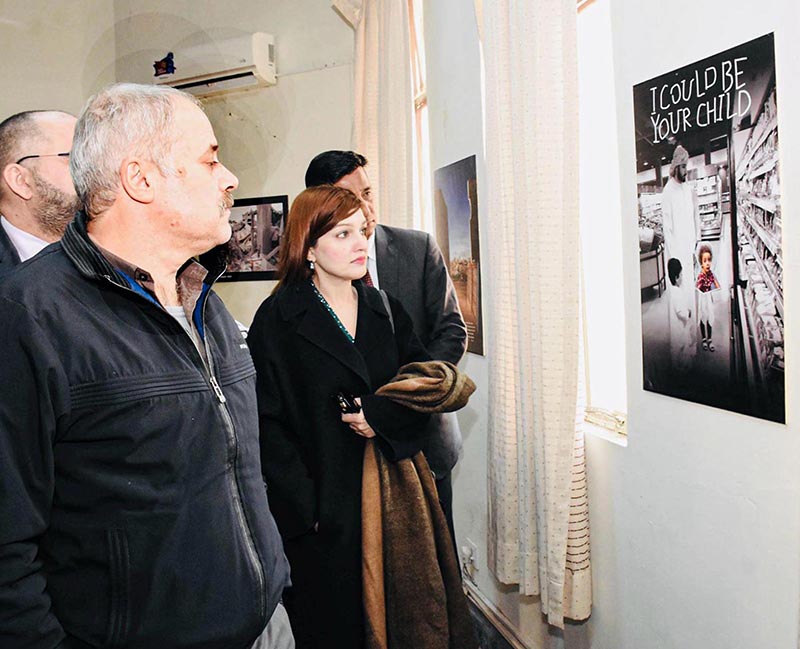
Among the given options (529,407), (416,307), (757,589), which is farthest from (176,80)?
(757,589)

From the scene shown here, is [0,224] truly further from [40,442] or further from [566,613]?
[566,613]

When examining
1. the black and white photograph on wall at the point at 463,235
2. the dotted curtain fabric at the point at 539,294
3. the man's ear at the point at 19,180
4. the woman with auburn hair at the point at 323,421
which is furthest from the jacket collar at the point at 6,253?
the black and white photograph on wall at the point at 463,235

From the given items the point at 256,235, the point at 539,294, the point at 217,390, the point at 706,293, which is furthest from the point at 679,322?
the point at 256,235

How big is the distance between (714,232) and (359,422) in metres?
1.02

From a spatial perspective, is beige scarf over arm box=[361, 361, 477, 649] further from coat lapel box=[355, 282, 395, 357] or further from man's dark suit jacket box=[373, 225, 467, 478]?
man's dark suit jacket box=[373, 225, 467, 478]

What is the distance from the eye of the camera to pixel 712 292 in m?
1.53

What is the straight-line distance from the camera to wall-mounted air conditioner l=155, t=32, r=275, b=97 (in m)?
4.91

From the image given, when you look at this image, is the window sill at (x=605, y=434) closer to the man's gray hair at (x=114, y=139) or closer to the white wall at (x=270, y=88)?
the man's gray hair at (x=114, y=139)

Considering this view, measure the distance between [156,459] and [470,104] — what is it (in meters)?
2.22

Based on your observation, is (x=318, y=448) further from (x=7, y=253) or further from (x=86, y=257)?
(x=7, y=253)

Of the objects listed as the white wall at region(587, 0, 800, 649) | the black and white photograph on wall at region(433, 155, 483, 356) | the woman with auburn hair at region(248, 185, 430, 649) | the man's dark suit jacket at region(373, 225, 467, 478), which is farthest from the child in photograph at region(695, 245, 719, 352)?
the black and white photograph on wall at region(433, 155, 483, 356)

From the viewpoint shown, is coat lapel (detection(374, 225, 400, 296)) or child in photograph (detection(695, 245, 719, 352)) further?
coat lapel (detection(374, 225, 400, 296))

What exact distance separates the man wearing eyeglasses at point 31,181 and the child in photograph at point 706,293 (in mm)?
1822

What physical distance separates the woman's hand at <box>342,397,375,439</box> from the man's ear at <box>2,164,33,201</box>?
3.87 feet
